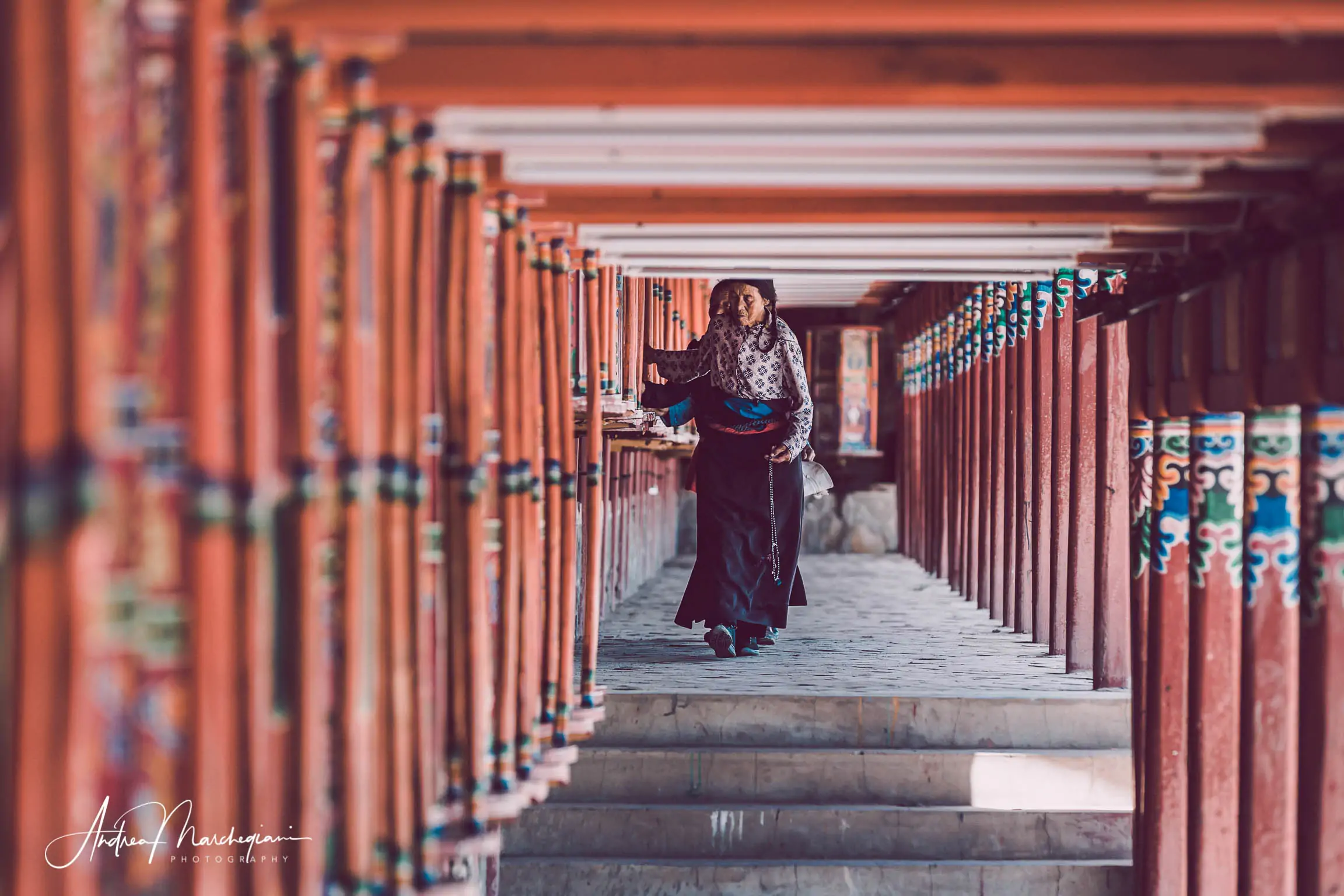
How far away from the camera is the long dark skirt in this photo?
5.18 metres

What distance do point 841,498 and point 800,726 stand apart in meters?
7.07

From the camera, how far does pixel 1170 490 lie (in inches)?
140

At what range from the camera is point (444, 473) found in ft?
7.78

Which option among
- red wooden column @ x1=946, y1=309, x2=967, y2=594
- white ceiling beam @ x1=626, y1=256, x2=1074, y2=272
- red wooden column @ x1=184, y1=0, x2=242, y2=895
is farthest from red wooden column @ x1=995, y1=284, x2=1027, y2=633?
red wooden column @ x1=184, y1=0, x2=242, y2=895

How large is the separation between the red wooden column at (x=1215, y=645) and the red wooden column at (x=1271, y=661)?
0.22 metres

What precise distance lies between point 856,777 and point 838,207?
217cm

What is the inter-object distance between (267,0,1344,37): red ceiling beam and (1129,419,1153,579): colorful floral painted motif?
217cm

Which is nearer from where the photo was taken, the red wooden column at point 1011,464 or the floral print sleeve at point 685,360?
the floral print sleeve at point 685,360

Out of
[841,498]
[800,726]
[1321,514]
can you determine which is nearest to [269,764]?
[1321,514]

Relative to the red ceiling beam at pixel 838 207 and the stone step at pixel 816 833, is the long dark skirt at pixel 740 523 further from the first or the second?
the red ceiling beam at pixel 838 207

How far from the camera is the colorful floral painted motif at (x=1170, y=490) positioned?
3.51 metres

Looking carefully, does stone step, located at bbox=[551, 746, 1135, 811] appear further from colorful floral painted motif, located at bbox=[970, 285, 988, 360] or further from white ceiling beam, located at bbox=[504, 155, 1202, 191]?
colorful floral painted motif, located at bbox=[970, 285, 988, 360]

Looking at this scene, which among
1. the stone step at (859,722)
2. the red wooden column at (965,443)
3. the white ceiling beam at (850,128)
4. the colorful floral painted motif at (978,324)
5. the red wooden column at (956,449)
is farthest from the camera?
the red wooden column at (956,449)

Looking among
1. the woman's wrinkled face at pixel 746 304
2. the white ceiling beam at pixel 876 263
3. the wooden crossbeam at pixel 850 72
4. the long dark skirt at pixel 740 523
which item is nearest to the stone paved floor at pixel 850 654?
the long dark skirt at pixel 740 523
